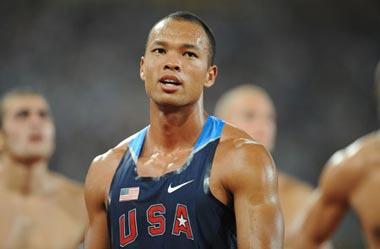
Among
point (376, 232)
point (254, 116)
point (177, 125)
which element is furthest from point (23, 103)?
point (177, 125)

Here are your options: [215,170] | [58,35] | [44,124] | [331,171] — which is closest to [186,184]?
[215,170]

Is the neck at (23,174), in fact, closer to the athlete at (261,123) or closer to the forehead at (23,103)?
the forehead at (23,103)

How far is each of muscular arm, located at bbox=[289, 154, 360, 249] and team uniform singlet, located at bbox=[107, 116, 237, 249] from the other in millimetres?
1261

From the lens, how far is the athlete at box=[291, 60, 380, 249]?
173 inches

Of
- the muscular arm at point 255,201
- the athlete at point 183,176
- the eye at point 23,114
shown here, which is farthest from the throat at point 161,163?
the eye at point 23,114

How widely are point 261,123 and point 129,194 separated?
3232 mm

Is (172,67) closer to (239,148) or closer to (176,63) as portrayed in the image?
(176,63)

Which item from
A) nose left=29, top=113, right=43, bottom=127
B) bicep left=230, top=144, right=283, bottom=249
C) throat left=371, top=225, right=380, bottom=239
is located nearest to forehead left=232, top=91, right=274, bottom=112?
nose left=29, top=113, right=43, bottom=127

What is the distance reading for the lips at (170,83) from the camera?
326 cm

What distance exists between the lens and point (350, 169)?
14.7 feet

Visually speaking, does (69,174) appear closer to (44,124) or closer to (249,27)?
(249,27)

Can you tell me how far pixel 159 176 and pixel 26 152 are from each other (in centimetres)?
308

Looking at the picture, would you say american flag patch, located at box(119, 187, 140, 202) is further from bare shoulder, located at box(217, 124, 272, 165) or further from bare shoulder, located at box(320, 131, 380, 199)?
bare shoulder, located at box(320, 131, 380, 199)

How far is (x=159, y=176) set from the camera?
11.0ft
